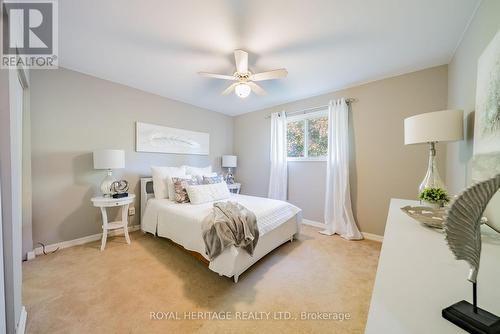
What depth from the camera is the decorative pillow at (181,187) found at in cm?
268

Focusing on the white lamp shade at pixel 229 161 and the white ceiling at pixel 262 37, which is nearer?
the white ceiling at pixel 262 37

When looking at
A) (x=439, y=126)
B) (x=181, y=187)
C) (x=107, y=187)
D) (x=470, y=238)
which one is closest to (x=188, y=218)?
(x=181, y=187)

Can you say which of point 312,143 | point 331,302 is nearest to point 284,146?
point 312,143

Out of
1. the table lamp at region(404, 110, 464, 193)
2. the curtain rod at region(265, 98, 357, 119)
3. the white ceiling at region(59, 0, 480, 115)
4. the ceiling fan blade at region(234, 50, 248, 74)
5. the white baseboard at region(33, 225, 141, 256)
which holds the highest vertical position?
the white ceiling at region(59, 0, 480, 115)

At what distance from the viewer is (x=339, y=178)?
299 centimetres

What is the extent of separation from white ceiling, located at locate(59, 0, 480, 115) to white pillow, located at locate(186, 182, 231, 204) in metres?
1.59

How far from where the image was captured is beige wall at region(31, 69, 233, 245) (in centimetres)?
231

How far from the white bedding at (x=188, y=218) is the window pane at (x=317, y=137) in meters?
1.29

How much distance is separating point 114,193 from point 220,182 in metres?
1.48

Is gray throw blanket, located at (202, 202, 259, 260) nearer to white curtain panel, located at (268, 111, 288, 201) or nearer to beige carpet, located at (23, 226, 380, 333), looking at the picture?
beige carpet, located at (23, 226, 380, 333)

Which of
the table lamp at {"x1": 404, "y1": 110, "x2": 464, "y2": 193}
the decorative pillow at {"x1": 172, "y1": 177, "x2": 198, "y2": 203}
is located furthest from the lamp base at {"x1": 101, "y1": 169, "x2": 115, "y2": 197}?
the table lamp at {"x1": 404, "y1": 110, "x2": 464, "y2": 193}

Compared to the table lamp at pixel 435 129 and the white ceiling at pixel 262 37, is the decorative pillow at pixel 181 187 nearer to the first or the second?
the white ceiling at pixel 262 37

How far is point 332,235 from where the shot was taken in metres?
2.96

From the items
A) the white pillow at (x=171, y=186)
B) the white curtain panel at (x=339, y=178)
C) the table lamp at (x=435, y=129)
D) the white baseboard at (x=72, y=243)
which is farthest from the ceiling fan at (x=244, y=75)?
the white baseboard at (x=72, y=243)
